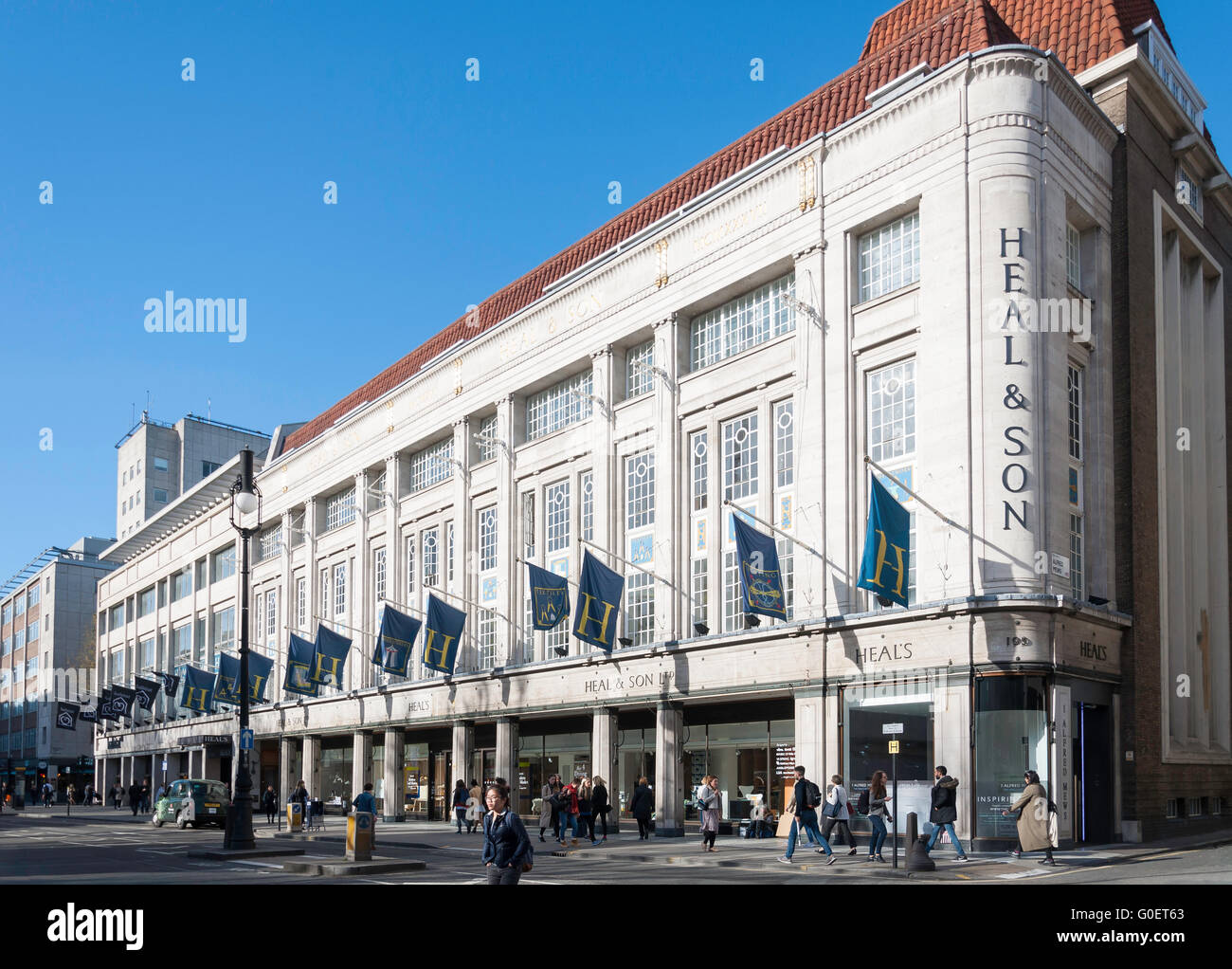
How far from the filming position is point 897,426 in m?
30.7

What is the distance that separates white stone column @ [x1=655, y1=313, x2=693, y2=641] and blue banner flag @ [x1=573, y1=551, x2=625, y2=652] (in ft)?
4.85

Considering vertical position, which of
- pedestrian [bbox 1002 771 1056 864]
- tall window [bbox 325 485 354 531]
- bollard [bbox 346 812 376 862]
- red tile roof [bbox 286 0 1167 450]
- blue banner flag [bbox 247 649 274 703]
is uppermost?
red tile roof [bbox 286 0 1167 450]

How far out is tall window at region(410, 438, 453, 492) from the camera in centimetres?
5119

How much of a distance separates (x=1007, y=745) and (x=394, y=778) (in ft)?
102

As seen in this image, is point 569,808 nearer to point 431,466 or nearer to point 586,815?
point 586,815

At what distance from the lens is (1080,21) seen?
3388 cm

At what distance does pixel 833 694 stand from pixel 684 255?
47.1 ft

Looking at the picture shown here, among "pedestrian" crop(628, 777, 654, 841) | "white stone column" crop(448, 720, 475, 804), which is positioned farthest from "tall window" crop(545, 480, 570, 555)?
"pedestrian" crop(628, 777, 654, 841)

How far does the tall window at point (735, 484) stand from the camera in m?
35.0

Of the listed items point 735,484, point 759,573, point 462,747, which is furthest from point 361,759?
point 759,573

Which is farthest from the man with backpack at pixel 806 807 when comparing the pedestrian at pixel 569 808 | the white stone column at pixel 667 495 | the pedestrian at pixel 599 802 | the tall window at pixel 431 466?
the tall window at pixel 431 466

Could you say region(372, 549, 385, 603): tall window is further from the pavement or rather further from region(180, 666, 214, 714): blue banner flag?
the pavement

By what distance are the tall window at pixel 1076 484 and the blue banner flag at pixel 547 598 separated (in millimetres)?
14958

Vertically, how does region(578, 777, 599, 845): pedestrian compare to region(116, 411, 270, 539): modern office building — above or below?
below
